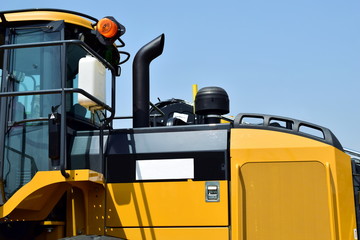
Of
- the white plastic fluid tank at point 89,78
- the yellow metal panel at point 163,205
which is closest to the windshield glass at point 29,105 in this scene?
the white plastic fluid tank at point 89,78

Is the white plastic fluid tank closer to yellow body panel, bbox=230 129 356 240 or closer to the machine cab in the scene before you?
the machine cab

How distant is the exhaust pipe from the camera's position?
212 inches

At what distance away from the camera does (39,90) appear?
190 inches

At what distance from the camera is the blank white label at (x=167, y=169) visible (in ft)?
16.0

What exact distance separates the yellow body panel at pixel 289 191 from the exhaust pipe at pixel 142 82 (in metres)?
1.08

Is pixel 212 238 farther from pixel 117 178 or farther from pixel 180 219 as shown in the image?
pixel 117 178

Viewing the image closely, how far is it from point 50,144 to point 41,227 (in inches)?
34.8

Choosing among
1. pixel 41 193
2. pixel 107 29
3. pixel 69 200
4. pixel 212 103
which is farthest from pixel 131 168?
pixel 107 29

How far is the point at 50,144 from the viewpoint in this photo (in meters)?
4.70

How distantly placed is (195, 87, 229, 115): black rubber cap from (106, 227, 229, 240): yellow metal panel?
126cm

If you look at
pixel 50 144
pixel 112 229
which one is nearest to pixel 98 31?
pixel 50 144

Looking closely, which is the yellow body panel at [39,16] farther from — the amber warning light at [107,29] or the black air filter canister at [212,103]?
the black air filter canister at [212,103]

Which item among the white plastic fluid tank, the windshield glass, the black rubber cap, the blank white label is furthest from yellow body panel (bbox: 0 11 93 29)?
the blank white label

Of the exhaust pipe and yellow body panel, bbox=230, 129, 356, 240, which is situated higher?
the exhaust pipe
